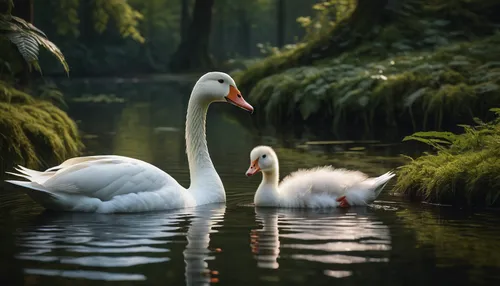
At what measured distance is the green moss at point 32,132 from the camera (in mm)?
12570

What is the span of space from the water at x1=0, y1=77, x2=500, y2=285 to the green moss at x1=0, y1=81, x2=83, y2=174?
1.69 meters

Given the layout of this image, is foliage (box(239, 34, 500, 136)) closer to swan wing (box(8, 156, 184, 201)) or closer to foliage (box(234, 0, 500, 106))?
foliage (box(234, 0, 500, 106))

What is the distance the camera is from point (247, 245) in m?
7.59

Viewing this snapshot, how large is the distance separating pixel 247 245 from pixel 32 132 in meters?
6.56

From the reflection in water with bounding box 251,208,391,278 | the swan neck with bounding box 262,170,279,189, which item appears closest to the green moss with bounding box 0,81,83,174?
the swan neck with bounding box 262,170,279,189

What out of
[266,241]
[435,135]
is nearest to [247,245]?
[266,241]

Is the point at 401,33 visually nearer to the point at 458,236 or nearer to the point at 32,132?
the point at 32,132

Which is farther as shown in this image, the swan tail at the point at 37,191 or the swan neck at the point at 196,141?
the swan neck at the point at 196,141

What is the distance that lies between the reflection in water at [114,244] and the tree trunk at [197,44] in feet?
138

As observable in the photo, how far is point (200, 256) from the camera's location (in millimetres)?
7055

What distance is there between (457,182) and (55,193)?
156 inches

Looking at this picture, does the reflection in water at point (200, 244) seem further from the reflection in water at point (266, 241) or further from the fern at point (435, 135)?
the fern at point (435, 135)

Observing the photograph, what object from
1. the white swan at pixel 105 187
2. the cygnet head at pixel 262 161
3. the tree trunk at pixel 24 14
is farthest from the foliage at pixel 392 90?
the white swan at pixel 105 187

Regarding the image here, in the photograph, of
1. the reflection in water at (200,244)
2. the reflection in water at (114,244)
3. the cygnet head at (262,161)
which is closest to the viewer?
the reflection in water at (200,244)
